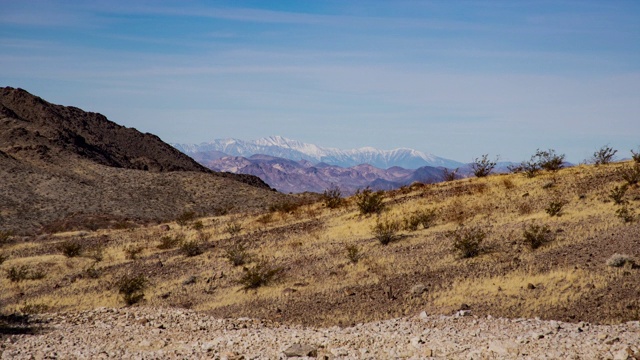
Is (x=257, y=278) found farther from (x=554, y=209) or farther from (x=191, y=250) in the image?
(x=554, y=209)

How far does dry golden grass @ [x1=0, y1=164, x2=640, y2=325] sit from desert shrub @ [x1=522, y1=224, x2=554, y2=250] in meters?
0.35

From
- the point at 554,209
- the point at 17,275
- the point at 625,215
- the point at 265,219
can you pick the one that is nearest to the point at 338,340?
the point at 625,215

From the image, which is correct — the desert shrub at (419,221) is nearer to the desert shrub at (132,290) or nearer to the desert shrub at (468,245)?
the desert shrub at (468,245)

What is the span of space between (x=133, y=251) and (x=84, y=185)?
39.2m

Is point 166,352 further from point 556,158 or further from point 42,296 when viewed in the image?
point 556,158

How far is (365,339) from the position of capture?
1060 centimetres

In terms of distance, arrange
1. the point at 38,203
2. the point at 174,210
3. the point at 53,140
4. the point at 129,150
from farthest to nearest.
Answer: the point at 129,150 < the point at 53,140 < the point at 174,210 < the point at 38,203

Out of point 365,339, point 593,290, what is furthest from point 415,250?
point 365,339

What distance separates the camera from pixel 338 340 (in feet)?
35.2

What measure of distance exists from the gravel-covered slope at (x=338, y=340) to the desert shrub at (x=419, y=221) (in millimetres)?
10226

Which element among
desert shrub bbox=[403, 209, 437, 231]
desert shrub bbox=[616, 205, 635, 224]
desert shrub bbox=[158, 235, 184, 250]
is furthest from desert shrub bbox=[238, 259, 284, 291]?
desert shrub bbox=[616, 205, 635, 224]

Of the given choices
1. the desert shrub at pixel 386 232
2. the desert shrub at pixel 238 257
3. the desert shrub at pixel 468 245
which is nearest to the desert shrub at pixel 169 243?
the desert shrub at pixel 238 257

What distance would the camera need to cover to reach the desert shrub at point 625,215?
1793 centimetres

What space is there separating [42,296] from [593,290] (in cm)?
1742
